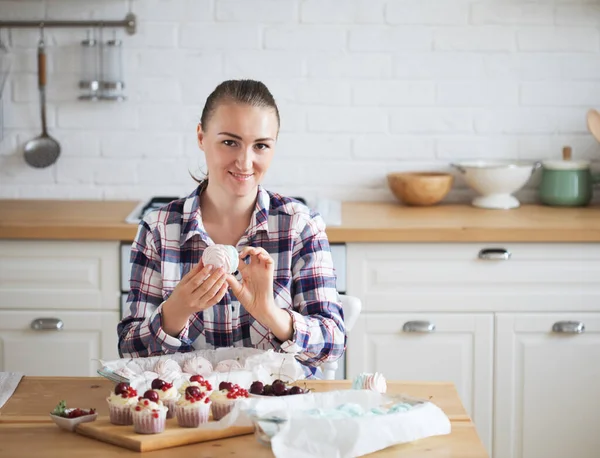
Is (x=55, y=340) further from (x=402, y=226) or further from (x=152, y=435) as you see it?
(x=152, y=435)

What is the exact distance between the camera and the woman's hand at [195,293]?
1951 mm

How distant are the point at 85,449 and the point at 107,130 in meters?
2.28

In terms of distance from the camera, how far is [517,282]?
10.2ft

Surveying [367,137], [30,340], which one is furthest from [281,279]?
[367,137]

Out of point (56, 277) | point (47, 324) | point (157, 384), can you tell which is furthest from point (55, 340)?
point (157, 384)

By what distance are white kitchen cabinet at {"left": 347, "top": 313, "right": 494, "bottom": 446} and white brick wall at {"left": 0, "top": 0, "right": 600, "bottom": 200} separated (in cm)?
75

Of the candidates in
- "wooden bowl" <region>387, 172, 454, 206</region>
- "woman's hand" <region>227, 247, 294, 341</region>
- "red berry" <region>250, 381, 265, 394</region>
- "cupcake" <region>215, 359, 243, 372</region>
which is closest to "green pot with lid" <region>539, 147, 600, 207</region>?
"wooden bowl" <region>387, 172, 454, 206</region>

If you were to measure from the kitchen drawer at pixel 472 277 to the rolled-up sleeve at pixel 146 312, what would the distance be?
3.19 ft

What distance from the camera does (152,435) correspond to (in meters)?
1.56

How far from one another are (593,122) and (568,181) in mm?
247

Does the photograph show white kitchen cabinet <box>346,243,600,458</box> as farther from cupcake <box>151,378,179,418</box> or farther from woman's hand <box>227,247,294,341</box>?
cupcake <box>151,378,179,418</box>

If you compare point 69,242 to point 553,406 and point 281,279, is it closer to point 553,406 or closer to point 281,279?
point 281,279

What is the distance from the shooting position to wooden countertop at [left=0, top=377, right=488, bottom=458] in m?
1.53

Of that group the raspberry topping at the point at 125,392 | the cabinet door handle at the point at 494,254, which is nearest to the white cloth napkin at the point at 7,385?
the raspberry topping at the point at 125,392
